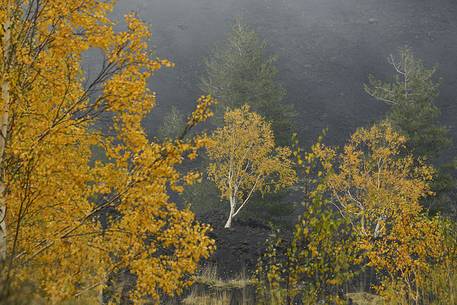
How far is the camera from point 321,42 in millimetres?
71000

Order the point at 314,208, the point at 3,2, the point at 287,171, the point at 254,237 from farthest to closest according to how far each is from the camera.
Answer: the point at 287,171 < the point at 254,237 < the point at 3,2 < the point at 314,208

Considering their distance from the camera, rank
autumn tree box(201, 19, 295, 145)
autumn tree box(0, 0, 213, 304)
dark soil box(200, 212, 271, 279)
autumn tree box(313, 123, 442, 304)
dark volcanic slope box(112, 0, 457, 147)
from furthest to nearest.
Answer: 1. dark volcanic slope box(112, 0, 457, 147)
2. autumn tree box(201, 19, 295, 145)
3. dark soil box(200, 212, 271, 279)
4. autumn tree box(313, 123, 442, 304)
5. autumn tree box(0, 0, 213, 304)

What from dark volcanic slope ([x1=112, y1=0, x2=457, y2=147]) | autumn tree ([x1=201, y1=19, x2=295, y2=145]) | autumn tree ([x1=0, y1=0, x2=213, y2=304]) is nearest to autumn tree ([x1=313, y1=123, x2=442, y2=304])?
autumn tree ([x1=0, y1=0, x2=213, y2=304])

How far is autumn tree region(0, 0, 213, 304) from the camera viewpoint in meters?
5.98

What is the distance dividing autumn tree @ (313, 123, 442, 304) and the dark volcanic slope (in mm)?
25682

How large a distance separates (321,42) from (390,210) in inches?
2138

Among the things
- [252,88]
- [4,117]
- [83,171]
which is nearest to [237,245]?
[83,171]

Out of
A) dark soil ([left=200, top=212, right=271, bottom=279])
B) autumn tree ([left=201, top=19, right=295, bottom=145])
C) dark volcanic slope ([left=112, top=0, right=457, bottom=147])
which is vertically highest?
dark volcanic slope ([left=112, top=0, right=457, bottom=147])

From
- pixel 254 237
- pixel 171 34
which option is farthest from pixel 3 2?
pixel 171 34

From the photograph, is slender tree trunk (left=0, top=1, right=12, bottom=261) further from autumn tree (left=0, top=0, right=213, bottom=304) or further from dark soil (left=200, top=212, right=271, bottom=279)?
dark soil (left=200, top=212, right=271, bottom=279)

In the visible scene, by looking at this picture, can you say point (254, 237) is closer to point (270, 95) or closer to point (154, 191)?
point (270, 95)

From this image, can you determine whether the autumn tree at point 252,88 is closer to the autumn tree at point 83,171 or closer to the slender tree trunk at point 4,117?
the autumn tree at point 83,171

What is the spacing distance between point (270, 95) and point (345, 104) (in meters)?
24.6

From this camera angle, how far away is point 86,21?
22.2 feet
